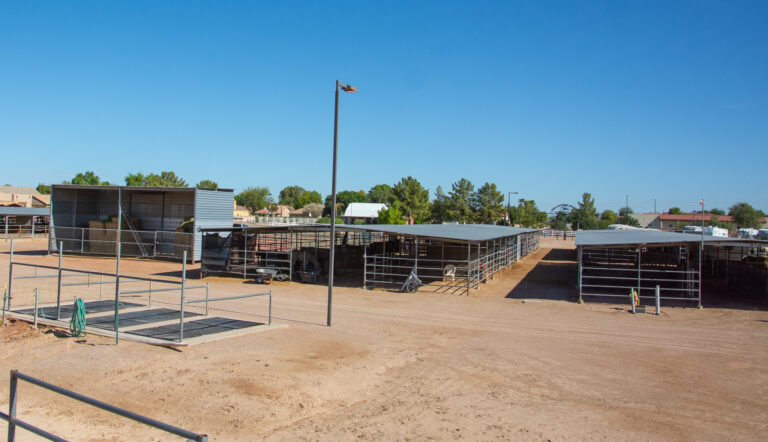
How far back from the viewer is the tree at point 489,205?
3164 inches

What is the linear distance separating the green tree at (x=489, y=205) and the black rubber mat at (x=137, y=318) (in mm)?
69077

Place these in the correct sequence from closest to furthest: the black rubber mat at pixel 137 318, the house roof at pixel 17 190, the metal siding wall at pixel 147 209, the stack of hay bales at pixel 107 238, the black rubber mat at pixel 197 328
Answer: the black rubber mat at pixel 197 328 → the black rubber mat at pixel 137 318 → the stack of hay bales at pixel 107 238 → the metal siding wall at pixel 147 209 → the house roof at pixel 17 190

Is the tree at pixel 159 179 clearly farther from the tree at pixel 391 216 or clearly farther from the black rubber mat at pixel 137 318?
the black rubber mat at pixel 137 318

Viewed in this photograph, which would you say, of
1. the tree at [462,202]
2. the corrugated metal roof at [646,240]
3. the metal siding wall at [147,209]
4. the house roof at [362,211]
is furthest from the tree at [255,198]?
the corrugated metal roof at [646,240]

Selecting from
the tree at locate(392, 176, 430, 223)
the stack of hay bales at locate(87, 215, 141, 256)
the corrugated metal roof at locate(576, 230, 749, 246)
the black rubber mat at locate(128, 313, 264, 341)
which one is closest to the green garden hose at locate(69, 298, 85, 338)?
the black rubber mat at locate(128, 313, 264, 341)

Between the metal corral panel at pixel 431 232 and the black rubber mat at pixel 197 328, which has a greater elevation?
the metal corral panel at pixel 431 232

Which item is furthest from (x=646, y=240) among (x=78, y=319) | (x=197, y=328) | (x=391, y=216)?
(x=391, y=216)

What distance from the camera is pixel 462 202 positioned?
81.9 metres

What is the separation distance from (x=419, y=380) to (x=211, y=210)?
28.0 m

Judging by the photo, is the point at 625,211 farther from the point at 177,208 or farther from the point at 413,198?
the point at 177,208

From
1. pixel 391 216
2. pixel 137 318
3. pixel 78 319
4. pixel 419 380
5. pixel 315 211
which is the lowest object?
pixel 419 380

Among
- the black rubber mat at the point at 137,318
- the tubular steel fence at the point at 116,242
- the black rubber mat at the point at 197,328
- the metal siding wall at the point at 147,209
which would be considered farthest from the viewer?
the metal siding wall at the point at 147,209

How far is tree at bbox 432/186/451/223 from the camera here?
280 ft

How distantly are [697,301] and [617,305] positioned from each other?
12.8 feet
